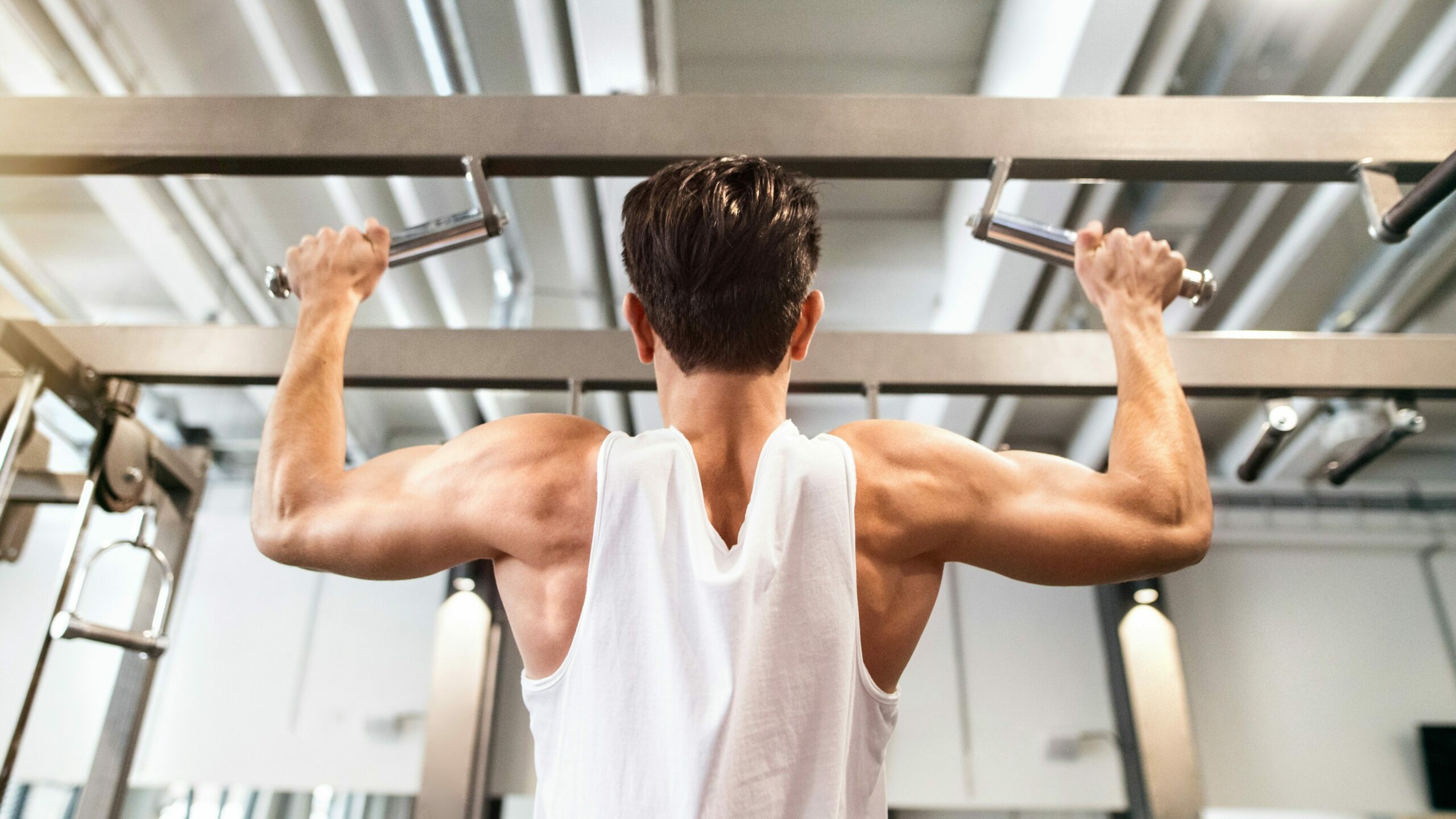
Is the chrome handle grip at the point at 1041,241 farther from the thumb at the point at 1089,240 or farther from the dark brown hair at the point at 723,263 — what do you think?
the dark brown hair at the point at 723,263

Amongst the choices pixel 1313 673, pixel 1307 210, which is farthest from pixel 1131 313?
pixel 1313 673

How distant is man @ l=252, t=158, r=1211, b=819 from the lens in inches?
34.9

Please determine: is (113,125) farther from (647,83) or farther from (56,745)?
(56,745)

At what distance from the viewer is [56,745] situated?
5.14 metres

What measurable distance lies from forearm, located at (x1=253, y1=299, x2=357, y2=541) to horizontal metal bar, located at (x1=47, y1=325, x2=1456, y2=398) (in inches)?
15.6

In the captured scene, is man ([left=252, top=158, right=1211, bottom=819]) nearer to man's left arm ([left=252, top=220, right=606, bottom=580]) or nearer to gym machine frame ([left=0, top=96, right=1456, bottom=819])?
man's left arm ([left=252, top=220, right=606, bottom=580])

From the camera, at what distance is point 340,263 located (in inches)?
50.1

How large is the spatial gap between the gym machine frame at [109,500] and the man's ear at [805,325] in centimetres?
111

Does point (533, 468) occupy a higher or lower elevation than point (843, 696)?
higher

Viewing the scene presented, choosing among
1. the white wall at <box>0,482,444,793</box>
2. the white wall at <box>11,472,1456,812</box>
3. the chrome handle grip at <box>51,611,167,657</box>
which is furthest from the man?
the white wall at <box>0,482,444,793</box>

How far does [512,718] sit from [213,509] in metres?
2.38

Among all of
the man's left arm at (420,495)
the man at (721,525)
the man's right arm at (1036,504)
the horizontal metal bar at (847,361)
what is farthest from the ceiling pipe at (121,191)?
the man's right arm at (1036,504)

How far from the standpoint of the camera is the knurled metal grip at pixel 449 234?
1278mm

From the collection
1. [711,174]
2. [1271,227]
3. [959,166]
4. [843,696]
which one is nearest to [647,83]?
[959,166]
